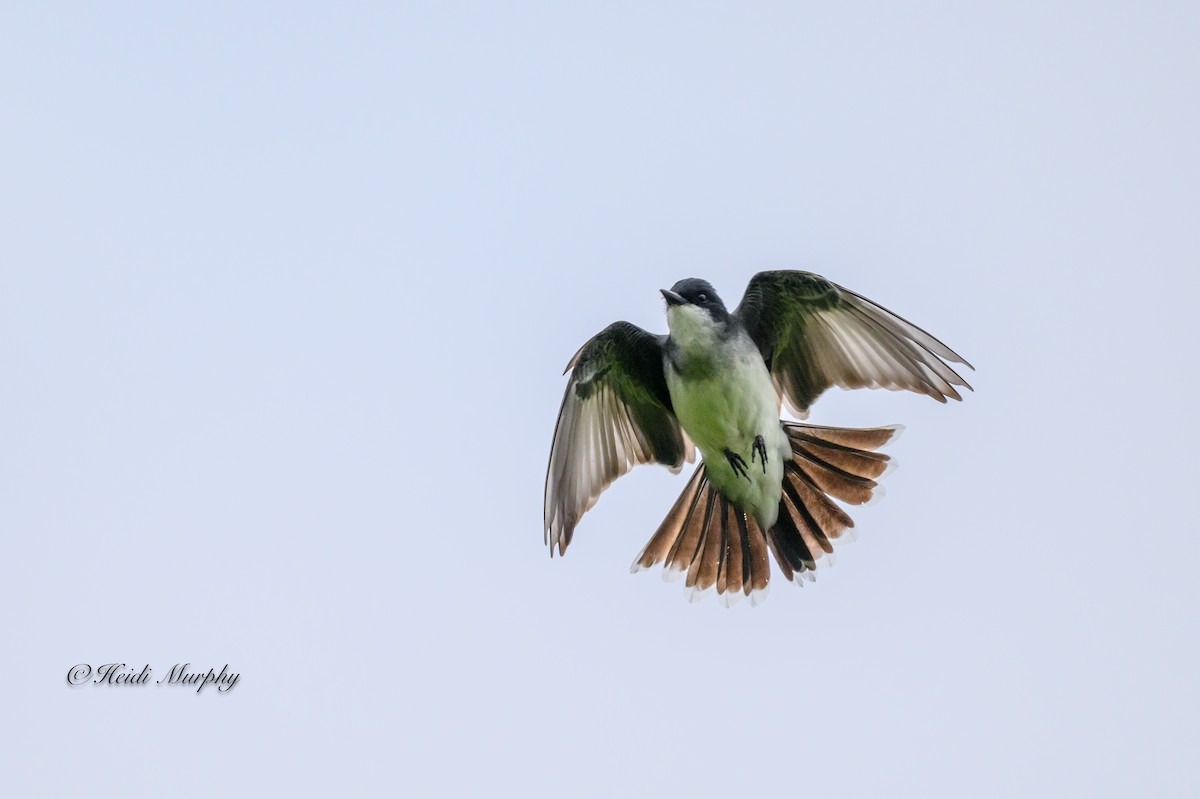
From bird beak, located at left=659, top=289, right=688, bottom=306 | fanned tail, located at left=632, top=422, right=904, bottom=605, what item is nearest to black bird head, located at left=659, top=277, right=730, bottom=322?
bird beak, located at left=659, top=289, right=688, bottom=306

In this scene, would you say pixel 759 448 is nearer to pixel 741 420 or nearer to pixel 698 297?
pixel 741 420

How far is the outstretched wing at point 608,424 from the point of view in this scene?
1051cm

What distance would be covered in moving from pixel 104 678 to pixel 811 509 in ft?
21.3

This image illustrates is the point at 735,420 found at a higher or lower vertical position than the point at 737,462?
higher

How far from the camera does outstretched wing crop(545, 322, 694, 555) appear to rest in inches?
414

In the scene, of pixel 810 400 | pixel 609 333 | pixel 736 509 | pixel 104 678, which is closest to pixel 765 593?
pixel 736 509

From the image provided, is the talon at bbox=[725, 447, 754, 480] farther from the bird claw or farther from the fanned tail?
the fanned tail

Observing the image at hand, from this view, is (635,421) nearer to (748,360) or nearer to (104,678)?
(748,360)

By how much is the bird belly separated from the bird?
0.5 inches

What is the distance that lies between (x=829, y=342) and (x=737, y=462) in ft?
3.93

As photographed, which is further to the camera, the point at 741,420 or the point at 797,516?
→ the point at 797,516

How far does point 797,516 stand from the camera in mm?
10969

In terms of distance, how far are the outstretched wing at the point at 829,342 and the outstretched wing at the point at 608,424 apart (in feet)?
3.01

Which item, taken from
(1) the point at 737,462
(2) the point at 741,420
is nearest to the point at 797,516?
(1) the point at 737,462
